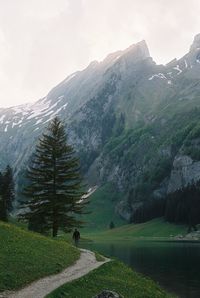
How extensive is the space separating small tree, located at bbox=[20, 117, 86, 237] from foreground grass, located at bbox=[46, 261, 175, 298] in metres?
24.1

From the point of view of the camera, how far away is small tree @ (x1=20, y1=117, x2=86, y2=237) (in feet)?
242

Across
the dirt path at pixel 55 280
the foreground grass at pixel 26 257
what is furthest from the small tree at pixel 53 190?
the dirt path at pixel 55 280

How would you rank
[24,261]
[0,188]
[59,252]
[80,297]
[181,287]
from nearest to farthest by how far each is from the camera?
[80,297], [24,261], [59,252], [181,287], [0,188]

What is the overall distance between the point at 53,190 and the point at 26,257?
34.2 metres

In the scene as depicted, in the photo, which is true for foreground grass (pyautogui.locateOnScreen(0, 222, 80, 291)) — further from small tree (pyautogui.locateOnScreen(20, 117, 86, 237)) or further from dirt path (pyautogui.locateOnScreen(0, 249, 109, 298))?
small tree (pyautogui.locateOnScreen(20, 117, 86, 237))

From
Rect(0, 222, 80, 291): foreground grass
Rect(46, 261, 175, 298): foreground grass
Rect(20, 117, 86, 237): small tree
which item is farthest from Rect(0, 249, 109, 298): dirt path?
Rect(20, 117, 86, 237): small tree

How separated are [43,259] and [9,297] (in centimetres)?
1198

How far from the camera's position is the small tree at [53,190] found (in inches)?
2899

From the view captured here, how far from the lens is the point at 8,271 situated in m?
35.7

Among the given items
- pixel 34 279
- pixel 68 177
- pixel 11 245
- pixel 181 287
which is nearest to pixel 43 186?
pixel 68 177

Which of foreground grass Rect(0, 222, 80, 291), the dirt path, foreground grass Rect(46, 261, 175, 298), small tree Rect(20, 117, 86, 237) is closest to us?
the dirt path

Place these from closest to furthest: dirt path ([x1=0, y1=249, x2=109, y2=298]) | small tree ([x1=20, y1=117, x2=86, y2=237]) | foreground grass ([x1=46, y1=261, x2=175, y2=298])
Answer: dirt path ([x1=0, y1=249, x2=109, y2=298]), foreground grass ([x1=46, y1=261, x2=175, y2=298]), small tree ([x1=20, y1=117, x2=86, y2=237])

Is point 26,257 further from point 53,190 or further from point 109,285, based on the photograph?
point 53,190

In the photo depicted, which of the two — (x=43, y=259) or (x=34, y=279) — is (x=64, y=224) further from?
(x=34, y=279)
